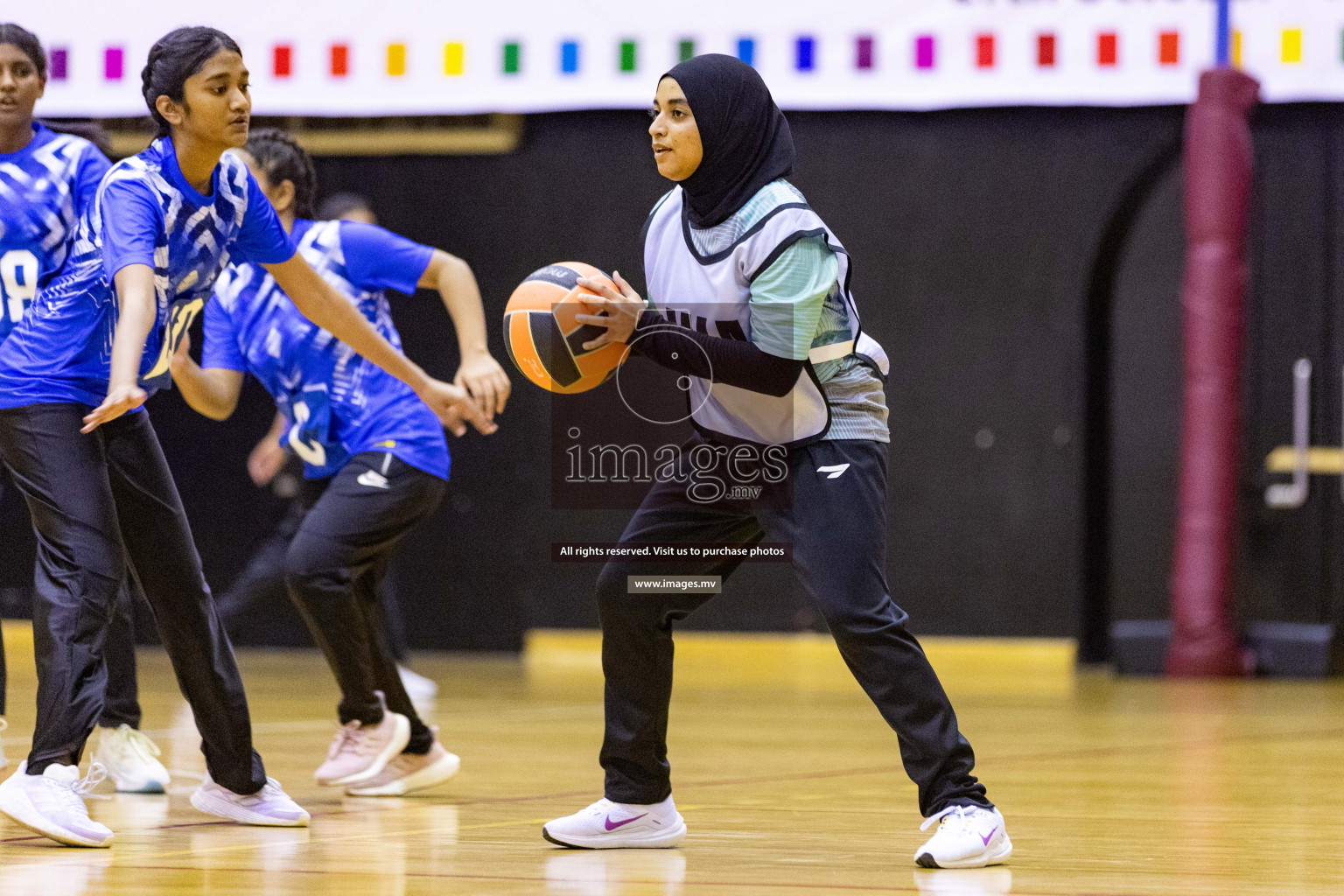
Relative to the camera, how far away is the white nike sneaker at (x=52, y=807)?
3.22 meters

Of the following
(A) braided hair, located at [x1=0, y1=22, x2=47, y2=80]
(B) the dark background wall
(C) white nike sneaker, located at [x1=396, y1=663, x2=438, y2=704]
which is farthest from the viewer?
(B) the dark background wall

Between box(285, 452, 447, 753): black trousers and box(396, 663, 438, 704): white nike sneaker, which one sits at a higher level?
box(285, 452, 447, 753): black trousers

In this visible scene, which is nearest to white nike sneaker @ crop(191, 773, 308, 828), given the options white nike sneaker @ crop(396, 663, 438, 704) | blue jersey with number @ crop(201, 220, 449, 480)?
blue jersey with number @ crop(201, 220, 449, 480)

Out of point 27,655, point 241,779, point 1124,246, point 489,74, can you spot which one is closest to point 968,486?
point 1124,246

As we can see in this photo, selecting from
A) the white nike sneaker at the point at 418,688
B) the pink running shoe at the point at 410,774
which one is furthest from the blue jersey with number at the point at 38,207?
the white nike sneaker at the point at 418,688

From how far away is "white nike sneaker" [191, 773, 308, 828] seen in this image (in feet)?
12.0

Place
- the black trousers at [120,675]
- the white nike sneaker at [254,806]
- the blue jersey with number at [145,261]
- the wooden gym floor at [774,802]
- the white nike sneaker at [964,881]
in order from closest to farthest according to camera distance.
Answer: the white nike sneaker at [964,881], the wooden gym floor at [774,802], the blue jersey with number at [145,261], the white nike sneaker at [254,806], the black trousers at [120,675]

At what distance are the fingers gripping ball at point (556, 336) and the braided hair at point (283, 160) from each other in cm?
130

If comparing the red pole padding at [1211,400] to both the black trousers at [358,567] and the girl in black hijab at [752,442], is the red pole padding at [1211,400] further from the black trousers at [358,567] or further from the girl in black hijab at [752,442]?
the girl in black hijab at [752,442]

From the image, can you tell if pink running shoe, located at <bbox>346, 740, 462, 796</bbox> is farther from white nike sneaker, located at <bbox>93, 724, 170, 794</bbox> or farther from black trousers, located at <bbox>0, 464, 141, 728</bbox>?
black trousers, located at <bbox>0, 464, 141, 728</bbox>

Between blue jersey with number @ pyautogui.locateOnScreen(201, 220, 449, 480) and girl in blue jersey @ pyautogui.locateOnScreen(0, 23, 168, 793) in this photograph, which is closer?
girl in blue jersey @ pyautogui.locateOnScreen(0, 23, 168, 793)

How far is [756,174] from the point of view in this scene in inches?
130

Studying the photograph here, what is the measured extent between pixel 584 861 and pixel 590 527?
6.27 metres

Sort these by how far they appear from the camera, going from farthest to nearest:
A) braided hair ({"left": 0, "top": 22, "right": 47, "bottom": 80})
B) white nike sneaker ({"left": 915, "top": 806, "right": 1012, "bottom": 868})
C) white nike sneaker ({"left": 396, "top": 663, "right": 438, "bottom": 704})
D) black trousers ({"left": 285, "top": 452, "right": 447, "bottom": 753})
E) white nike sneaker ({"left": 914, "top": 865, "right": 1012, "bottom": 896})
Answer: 1. white nike sneaker ({"left": 396, "top": 663, "right": 438, "bottom": 704})
2. black trousers ({"left": 285, "top": 452, "right": 447, "bottom": 753})
3. braided hair ({"left": 0, "top": 22, "right": 47, "bottom": 80})
4. white nike sneaker ({"left": 915, "top": 806, "right": 1012, "bottom": 868})
5. white nike sneaker ({"left": 914, "top": 865, "right": 1012, "bottom": 896})
